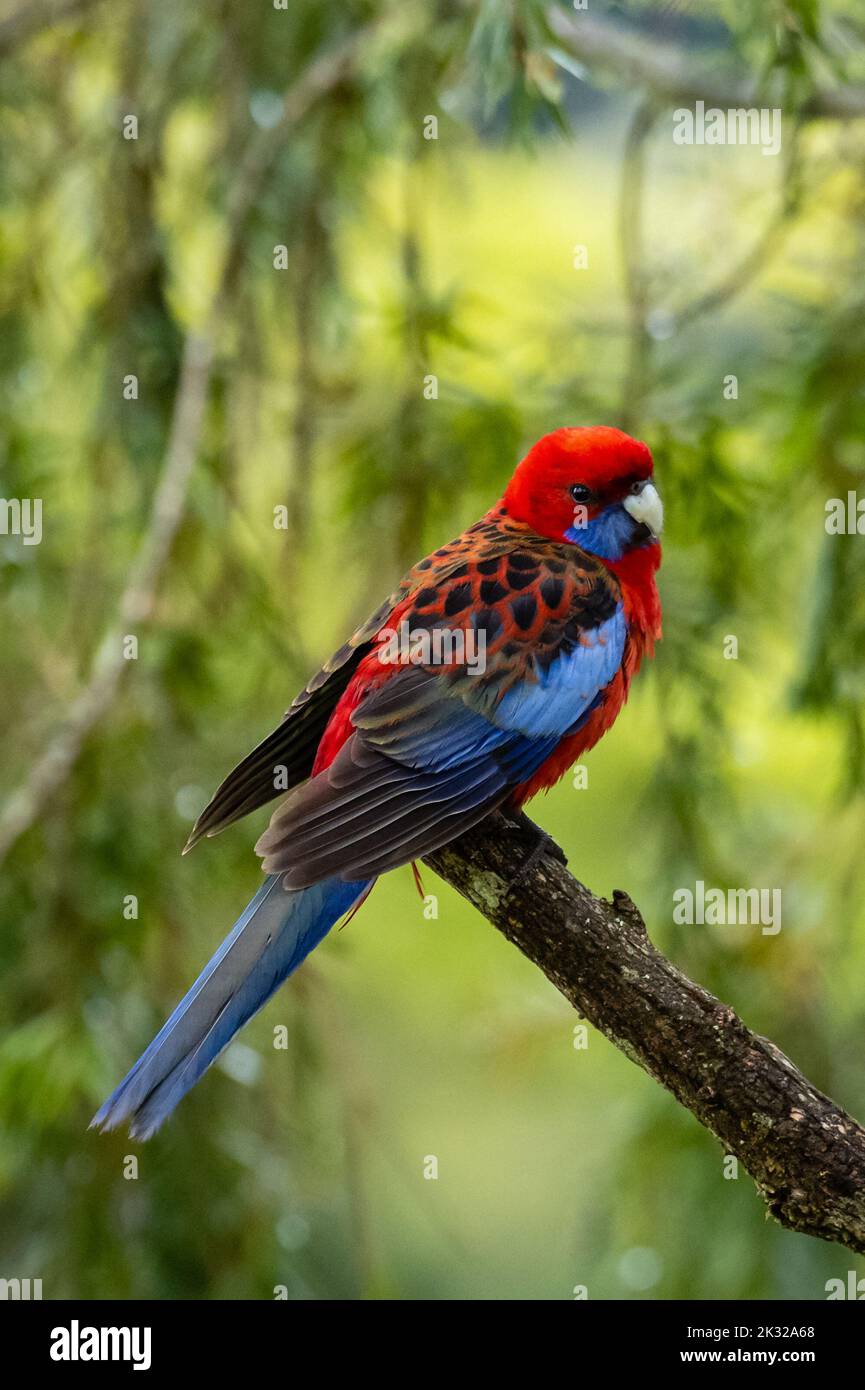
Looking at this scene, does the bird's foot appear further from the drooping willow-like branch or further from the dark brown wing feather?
the drooping willow-like branch

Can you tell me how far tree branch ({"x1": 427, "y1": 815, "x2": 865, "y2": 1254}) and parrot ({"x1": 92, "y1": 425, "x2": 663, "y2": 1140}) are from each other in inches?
9.1

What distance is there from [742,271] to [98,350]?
1.86 m

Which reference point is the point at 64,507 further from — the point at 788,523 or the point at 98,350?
the point at 788,523

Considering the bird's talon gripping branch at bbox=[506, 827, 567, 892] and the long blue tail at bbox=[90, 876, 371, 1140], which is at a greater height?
the bird's talon gripping branch at bbox=[506, 827, 567, 892]

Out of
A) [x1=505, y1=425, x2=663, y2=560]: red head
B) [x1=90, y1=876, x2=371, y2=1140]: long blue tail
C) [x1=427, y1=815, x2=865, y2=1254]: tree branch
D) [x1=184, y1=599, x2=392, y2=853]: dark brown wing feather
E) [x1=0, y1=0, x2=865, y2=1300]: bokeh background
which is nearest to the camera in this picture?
[x1=427, y1=815, x2=865, y2=1254]: tree branch

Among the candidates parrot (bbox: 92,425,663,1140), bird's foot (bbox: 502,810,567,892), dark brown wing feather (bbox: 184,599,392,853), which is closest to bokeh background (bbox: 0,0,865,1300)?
dark brown wing feather (bbox: 184,599,392,853)

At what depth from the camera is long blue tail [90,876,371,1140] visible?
8.87 feet

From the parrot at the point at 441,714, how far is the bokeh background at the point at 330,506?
1.58 ft

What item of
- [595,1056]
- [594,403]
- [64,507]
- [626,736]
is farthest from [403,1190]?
[594,403]

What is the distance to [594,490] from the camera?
3438 mm

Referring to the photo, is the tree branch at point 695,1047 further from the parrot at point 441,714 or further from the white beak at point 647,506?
the white beak at point 647,506

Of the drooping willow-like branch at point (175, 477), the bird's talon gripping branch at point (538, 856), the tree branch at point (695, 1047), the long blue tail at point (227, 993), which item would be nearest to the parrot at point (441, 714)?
the long blue tail at point (227, 993)

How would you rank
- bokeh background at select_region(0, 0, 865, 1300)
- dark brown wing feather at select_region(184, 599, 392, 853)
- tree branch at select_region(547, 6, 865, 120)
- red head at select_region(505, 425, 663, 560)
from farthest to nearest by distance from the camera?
tree branch at select_region(547, 6, 865, 120)
bokeh background at select_region(0, 0, 865, 1300)
red head at select_region(505, 425, 663, 560)
dark brown wing feather at select_region(184, 599, 392, 853)

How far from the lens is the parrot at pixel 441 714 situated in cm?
278
